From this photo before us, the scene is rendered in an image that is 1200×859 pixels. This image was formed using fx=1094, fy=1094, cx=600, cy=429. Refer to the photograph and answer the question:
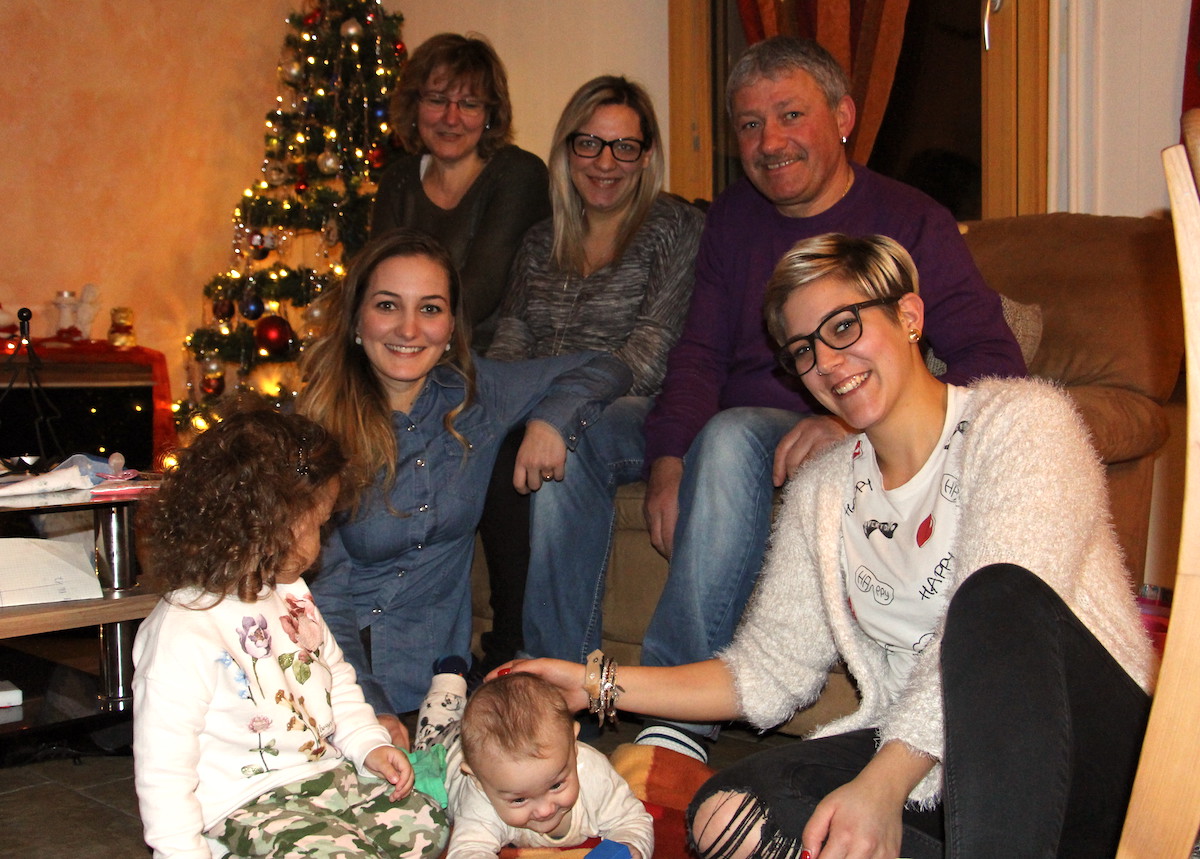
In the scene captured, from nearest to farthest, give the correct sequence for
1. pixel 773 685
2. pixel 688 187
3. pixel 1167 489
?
1. pixel 773 685
2. pixel 1167 489
3. pixel 688 187

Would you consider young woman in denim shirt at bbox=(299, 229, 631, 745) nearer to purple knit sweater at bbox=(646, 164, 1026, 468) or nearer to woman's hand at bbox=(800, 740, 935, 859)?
purple knit sweater at bbox=(646, 164, 1026, 468)

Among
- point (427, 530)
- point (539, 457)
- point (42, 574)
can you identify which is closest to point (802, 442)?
point (539, 457)

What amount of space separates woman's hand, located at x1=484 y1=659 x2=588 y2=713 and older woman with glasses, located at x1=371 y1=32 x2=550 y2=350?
1.36 meters

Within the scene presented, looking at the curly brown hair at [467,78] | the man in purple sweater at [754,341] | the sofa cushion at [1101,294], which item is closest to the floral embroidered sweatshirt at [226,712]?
the man in purple sweater at [754,341]

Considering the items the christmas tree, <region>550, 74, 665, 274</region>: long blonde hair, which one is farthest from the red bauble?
<region>550, 74, 665, 274</region>: long blonde hair

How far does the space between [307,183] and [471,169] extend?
2409 mm

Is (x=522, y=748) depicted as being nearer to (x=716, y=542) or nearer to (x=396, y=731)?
(x=396, y=731)

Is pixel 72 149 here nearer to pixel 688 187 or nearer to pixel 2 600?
pixel 688 187

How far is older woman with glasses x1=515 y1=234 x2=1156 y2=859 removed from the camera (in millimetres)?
992

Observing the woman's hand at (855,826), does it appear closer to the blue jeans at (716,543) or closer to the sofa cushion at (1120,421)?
the blue jeans at (716,543)

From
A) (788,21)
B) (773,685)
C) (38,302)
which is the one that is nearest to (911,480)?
(773,685)

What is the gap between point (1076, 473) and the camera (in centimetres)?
126

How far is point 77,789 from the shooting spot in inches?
80.3

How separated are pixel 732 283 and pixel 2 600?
1540 millimetres
